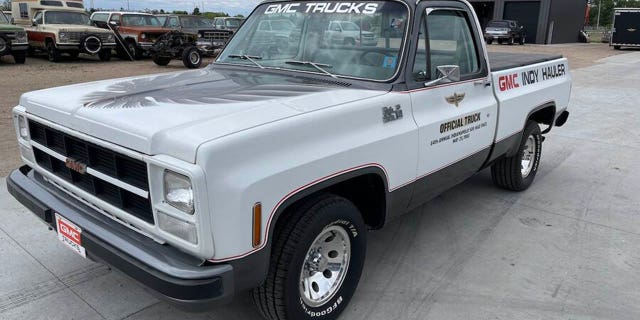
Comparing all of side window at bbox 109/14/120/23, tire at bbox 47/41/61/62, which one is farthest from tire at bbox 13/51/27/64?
side window at bbox 109/14/120/23

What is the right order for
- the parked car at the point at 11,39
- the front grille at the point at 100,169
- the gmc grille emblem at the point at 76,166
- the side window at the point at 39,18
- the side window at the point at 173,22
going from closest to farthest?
the front grille at the point at 100,169 → the gmc grille emblem at the point at 76,166 → the parked car at the point at 11,39 → the side window at the point at 39,18 → the side window at the point at 173,22

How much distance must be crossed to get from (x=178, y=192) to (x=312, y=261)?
969 mm

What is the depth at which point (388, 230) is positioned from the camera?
173 inches

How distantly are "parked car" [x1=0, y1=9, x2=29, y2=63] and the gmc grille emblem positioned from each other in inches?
612

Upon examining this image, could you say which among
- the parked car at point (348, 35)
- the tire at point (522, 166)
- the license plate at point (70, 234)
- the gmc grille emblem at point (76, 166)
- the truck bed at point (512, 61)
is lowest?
the tire at point (522, 166)

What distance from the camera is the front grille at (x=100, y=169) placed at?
2477mm

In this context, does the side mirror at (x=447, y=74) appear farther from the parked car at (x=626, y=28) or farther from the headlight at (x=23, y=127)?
the parked car at (x=626, y=28)

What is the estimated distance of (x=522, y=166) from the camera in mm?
5410

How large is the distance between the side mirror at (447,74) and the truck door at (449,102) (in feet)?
0.08

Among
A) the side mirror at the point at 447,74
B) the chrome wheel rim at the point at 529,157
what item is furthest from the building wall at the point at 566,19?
the side mirror at the point at 447,74

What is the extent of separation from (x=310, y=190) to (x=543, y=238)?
2613mm

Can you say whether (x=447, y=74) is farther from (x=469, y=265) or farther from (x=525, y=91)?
(x=525, y=91)

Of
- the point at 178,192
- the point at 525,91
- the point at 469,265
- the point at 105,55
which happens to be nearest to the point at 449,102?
the point at 469,265

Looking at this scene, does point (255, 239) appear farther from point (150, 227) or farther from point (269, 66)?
point (269, 66)
